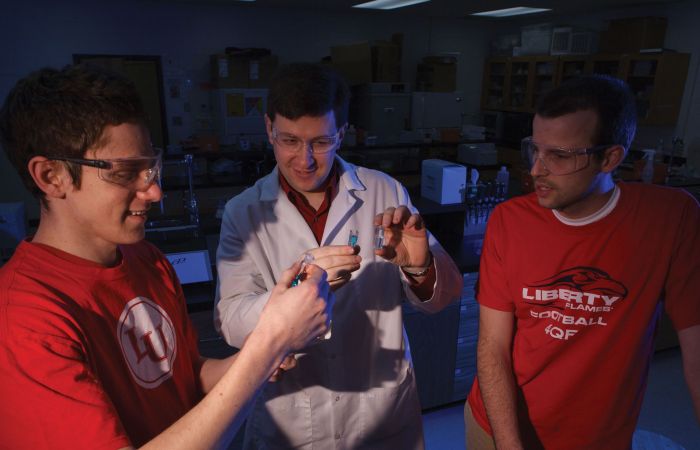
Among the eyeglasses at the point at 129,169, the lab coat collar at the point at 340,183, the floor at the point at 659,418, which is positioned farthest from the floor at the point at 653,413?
the eyeglasses at the point at 129,169

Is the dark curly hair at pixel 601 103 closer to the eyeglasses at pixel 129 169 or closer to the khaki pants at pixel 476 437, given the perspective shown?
the khaki pants at pixel 476 437

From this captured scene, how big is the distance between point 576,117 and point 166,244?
211 cm

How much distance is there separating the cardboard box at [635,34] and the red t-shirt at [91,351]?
6857mm

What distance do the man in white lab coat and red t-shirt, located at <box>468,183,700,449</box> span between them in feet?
0.84

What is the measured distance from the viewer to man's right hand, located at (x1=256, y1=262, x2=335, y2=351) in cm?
93

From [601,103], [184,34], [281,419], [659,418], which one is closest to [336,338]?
[281,419]

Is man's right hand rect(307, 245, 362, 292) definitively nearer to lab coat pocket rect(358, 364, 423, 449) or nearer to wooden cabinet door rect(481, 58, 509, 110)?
lab coat pocket rect(358, 364, 423, 449)

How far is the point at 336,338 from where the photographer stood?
59.2 inches

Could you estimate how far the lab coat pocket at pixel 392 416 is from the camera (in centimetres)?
156

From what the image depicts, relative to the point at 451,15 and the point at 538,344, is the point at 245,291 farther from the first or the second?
the point at 451,15

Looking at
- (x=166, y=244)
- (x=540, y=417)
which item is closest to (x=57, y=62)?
(x=166, y=244)

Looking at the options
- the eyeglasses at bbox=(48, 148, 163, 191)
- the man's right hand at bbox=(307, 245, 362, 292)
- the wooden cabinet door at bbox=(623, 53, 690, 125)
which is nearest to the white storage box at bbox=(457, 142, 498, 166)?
the wooden cabinet door at bbox=(623, 53, 690, 125)

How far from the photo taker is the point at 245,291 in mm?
1453

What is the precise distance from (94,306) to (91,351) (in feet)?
0.33
